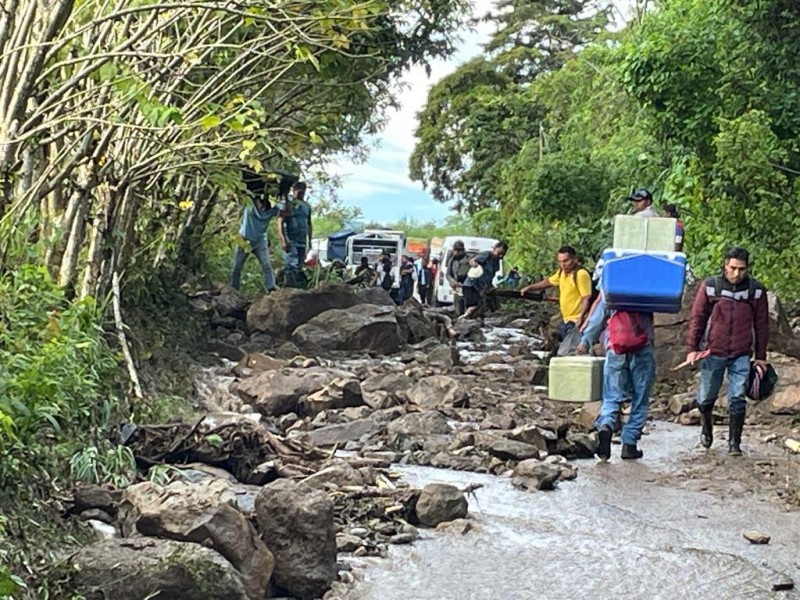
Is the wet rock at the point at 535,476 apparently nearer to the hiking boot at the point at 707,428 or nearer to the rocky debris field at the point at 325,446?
the rocky debris field at the point at 325,446

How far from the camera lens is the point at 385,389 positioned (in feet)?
39.6

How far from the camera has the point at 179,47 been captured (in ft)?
27.9

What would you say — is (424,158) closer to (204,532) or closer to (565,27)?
(565,27)

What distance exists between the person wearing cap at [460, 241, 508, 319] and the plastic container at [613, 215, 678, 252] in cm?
1074

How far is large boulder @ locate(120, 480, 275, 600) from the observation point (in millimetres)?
5324

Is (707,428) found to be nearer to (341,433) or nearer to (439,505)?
(341,433)

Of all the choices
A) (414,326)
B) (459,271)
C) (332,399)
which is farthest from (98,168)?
(459,271)

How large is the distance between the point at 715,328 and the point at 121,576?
19.5 feet

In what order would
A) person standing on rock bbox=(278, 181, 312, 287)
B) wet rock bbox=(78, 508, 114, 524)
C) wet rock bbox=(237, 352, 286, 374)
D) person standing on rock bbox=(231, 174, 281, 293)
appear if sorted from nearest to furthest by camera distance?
wet rock bbox=(78, 508, 114, 524), wet rock bbox=(237, 352, 286, 374), person standing on rock bbox=(231, 174, 281, 293), person standing on rock bbox=(278, 181, 312, 287)

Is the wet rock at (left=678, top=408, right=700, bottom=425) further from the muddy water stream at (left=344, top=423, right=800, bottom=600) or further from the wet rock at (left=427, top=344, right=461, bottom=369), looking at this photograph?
the wet rock at (left=427, top=344, right=461, bottom=369)

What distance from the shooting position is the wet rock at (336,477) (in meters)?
7.33

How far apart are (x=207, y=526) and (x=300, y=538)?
54 cm

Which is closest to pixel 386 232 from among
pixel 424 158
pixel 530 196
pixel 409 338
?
pixel 424 158

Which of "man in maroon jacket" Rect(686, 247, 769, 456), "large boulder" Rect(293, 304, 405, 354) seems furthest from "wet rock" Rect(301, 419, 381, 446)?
"large boulder" Rect(293, 304, 405, 354)
